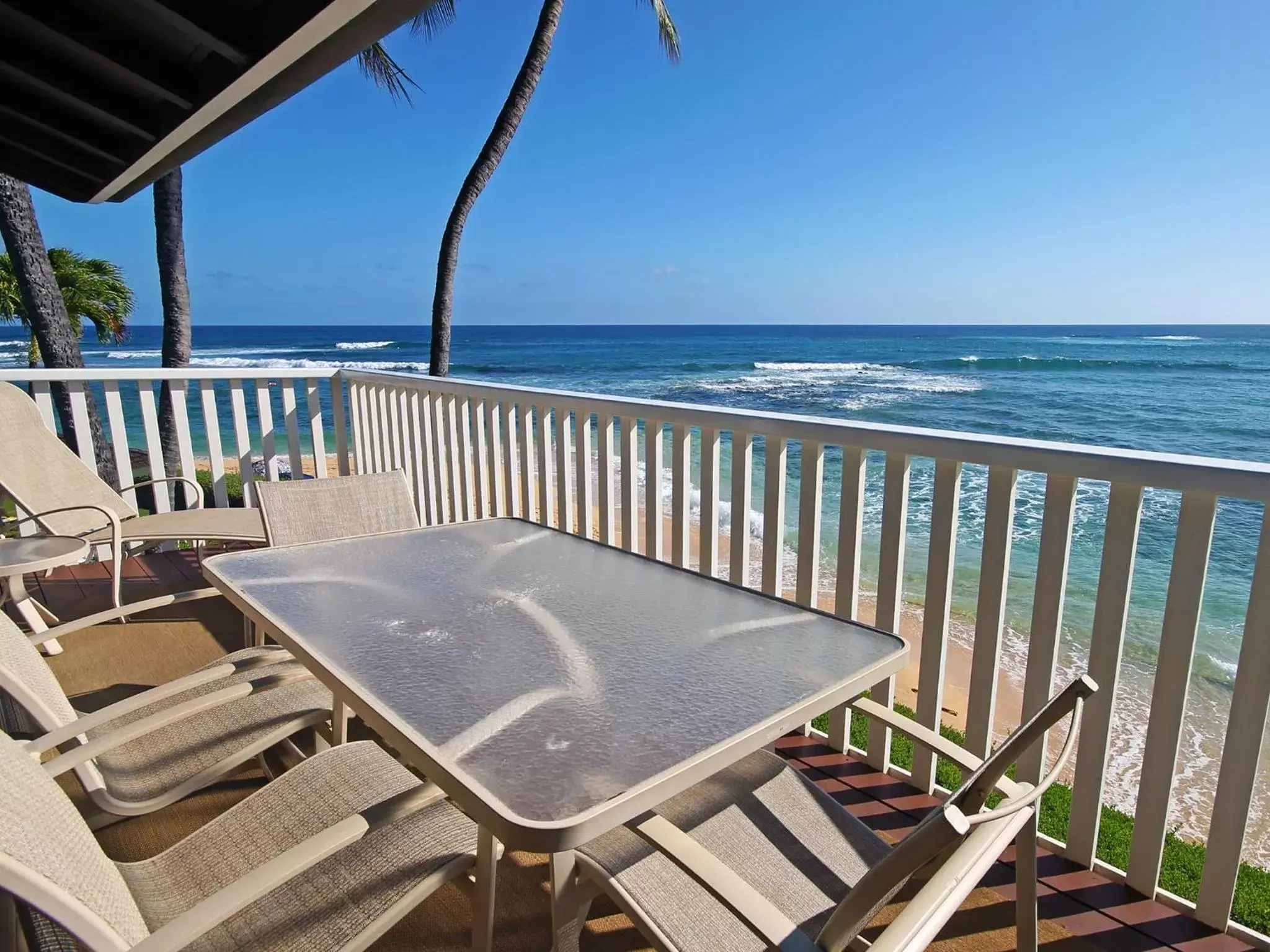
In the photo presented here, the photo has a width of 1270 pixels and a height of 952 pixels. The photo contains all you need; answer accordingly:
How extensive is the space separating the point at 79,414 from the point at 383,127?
1121 inches

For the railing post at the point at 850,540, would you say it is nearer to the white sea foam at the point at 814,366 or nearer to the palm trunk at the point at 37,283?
the palm trunk at the point at 37,283

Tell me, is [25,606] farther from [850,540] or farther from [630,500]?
[850,540]

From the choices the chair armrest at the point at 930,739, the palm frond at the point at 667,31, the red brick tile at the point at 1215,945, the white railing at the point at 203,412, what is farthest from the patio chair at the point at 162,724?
the palm frond at the point at 667,31

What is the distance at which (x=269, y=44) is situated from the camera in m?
2.03

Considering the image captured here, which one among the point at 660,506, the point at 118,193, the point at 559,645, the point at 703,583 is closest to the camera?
the point at 559,645

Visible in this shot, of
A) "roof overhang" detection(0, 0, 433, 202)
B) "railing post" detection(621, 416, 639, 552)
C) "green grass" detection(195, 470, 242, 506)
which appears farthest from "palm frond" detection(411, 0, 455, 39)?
"railing post" detection(621, 416, 639, 552)

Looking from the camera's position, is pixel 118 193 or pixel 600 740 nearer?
pixel 600 740

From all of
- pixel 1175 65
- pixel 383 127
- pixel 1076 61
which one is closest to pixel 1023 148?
pixel 1076 61

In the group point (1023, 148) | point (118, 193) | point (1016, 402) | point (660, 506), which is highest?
point (1023, 148)

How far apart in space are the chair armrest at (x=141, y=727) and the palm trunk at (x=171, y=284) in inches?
242

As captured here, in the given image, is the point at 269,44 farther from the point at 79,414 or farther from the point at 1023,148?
the point at 1023,148

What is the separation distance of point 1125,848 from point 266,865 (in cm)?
218

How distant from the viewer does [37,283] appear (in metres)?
5.92

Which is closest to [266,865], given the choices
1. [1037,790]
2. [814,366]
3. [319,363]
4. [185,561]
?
[1037,790]
